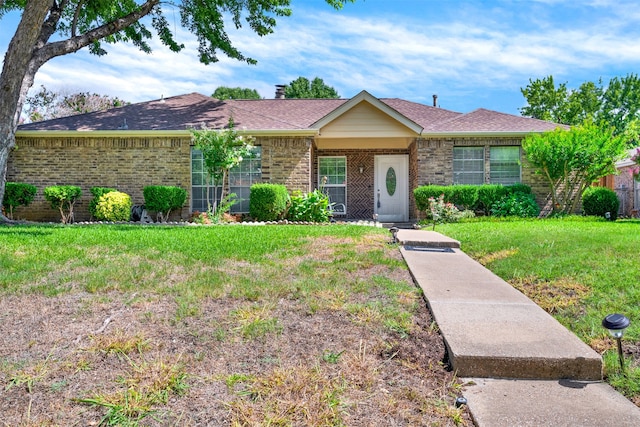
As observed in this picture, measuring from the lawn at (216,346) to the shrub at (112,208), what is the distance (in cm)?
800

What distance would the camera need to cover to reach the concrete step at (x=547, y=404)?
2.36 metres

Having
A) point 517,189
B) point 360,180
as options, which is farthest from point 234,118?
point 517,189

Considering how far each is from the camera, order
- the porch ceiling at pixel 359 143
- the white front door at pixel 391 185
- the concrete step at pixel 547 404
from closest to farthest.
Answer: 1. the concrete step at pixel 547 404
2. the porch ceiling at pixel 359 143
3. the white front door at pixel 391 185

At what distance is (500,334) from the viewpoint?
10.9ft

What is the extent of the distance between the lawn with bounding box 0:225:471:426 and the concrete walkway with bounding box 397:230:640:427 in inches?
6.1

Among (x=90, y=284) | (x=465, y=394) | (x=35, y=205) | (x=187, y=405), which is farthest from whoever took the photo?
(x=35, y=205)

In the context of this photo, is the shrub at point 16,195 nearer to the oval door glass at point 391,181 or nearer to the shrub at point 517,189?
the oval door glass at point 391,181

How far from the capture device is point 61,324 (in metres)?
3.32

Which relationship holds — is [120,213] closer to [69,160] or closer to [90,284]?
[69,160]

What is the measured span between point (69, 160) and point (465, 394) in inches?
590

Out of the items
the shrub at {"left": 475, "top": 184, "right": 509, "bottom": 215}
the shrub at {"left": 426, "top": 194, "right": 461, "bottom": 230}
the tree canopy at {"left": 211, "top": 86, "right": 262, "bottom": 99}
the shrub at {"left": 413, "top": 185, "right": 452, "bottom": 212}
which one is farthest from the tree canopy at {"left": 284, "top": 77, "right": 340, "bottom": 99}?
the shrub at {"left": 426, "top": 194, "right": 461, "bottom": 230}

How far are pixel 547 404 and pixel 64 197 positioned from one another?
13996 millimetres

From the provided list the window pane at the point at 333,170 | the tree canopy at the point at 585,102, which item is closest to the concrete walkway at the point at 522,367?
the window pane at the point at 333,170

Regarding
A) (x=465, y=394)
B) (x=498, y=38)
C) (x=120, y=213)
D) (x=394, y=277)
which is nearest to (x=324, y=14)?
(x=498, y=38)
